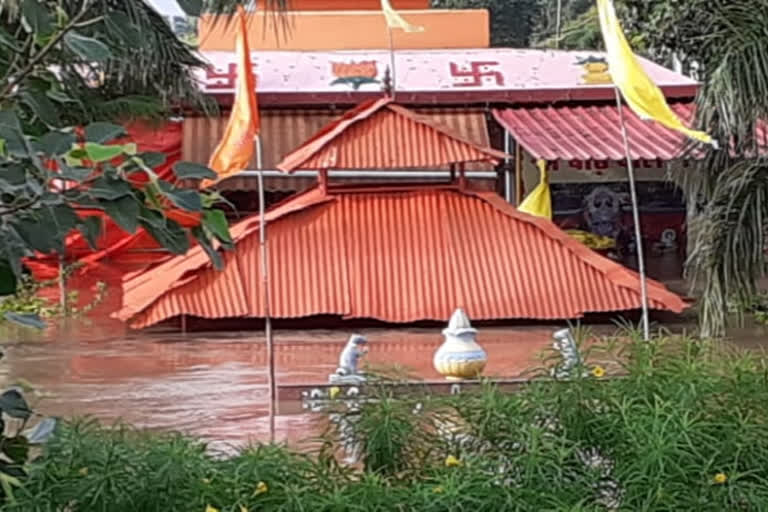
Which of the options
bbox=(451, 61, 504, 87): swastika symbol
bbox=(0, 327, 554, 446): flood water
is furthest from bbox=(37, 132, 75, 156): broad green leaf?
bbox=(451, 61, 504, 87): swastika symbol

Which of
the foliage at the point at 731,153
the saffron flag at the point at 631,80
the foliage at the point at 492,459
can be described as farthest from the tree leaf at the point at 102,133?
the saffron flag at the point at 631,80

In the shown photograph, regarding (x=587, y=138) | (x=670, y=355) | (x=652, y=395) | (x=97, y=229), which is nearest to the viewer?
(x=97, y=229)

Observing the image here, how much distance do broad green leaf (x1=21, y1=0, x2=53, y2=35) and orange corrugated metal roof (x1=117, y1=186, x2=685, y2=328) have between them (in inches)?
407

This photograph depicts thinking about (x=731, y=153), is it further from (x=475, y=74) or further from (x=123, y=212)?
(x=475, y=74)

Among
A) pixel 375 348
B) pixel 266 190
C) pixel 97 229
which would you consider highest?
pixel 266 190

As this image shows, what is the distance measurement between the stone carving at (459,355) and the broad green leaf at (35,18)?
5.26 metres

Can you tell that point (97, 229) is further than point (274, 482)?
No

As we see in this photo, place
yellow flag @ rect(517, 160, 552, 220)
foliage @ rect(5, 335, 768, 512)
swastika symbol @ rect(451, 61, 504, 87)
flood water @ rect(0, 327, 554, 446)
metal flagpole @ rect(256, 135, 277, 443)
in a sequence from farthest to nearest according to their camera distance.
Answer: swastika symbol @ rect(451, 61, 504, 87)
yellow flag @ rect(517, 160, 552, 220)
flood water @ rect(0, 327, 554, 446)
metal flagpole @ rect(256, 135, 277, 443)
foliage @ rect(5, 335, 768, 512)

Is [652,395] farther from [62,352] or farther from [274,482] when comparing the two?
[62,352]

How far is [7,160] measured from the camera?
1870mm

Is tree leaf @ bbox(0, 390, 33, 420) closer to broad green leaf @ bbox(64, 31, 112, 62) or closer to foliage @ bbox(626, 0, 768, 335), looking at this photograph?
broad green leaf @ bbox(64, 31, 112, 62)

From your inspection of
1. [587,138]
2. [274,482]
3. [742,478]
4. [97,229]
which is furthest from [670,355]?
[587,138]

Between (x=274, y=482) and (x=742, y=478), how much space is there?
4.53 feet

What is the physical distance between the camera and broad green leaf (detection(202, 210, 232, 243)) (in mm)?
2102
